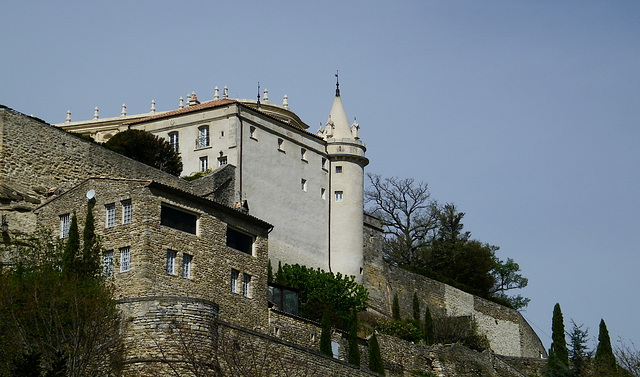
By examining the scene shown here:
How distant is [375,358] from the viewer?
4662 centimetres

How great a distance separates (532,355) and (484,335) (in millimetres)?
6324

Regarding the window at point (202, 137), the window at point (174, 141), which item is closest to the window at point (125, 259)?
the window at point (202, 137)

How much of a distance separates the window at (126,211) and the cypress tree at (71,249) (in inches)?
67.8

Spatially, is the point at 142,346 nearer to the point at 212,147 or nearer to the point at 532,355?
the point at 212,147

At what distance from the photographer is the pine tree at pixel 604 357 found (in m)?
49.8

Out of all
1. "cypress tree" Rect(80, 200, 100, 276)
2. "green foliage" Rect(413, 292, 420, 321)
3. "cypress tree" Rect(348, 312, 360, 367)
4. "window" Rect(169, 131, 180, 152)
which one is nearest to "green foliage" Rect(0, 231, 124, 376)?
"cypress tree" Rect(80, 200, 100, 276)

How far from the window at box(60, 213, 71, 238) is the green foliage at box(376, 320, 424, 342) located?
16.4 m

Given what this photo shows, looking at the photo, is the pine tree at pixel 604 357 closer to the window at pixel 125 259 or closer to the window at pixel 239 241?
the window at pixel 239 241

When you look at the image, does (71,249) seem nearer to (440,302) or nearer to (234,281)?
(234,281)

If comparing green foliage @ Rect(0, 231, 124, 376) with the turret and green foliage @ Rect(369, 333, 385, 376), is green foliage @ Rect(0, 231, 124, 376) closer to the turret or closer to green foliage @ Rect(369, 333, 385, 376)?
green foliage @ Rect(369, 333, 385, 376)

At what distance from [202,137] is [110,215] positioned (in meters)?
16.6

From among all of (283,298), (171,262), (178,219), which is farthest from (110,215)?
(283,298)

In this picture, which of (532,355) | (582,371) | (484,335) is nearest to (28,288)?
(582,371)

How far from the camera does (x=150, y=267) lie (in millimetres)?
39156
